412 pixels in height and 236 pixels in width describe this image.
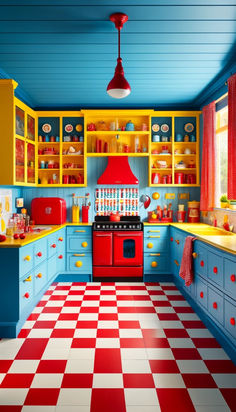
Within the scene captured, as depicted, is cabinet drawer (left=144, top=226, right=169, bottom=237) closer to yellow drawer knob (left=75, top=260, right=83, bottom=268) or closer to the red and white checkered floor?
yellow drawer knob (left=75, top=260, right=83, bottom=268)

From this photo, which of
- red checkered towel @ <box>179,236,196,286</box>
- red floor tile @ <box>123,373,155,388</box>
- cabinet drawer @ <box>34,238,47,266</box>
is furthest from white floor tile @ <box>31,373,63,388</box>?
red checkered towel @ <box>179,236,196,286</box>

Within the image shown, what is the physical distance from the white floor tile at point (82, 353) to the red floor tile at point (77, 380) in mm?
256

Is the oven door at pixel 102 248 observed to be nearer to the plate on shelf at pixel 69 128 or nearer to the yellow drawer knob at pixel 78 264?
the yellow drawer knob at pixel 78 264

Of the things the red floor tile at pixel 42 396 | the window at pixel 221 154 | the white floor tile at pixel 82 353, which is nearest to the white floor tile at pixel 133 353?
the white floor tile at pixel 82 353

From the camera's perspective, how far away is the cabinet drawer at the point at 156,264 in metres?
4.73

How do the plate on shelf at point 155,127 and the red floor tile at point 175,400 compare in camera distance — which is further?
the plate on shelf at point 155,127

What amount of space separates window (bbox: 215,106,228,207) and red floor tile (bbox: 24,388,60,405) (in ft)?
10.6

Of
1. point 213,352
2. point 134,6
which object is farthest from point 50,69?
point 213,352

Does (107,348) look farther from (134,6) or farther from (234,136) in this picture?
(134,6)

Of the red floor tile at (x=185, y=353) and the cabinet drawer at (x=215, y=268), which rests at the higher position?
the cabinet drawer at (x=215, y=268)

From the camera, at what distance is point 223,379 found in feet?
7.25

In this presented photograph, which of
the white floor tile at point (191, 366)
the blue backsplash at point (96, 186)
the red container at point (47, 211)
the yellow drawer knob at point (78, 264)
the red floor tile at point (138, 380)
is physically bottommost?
the white floor tile at point (191, 366)

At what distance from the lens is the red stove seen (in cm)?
469

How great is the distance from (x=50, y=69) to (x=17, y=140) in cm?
94
